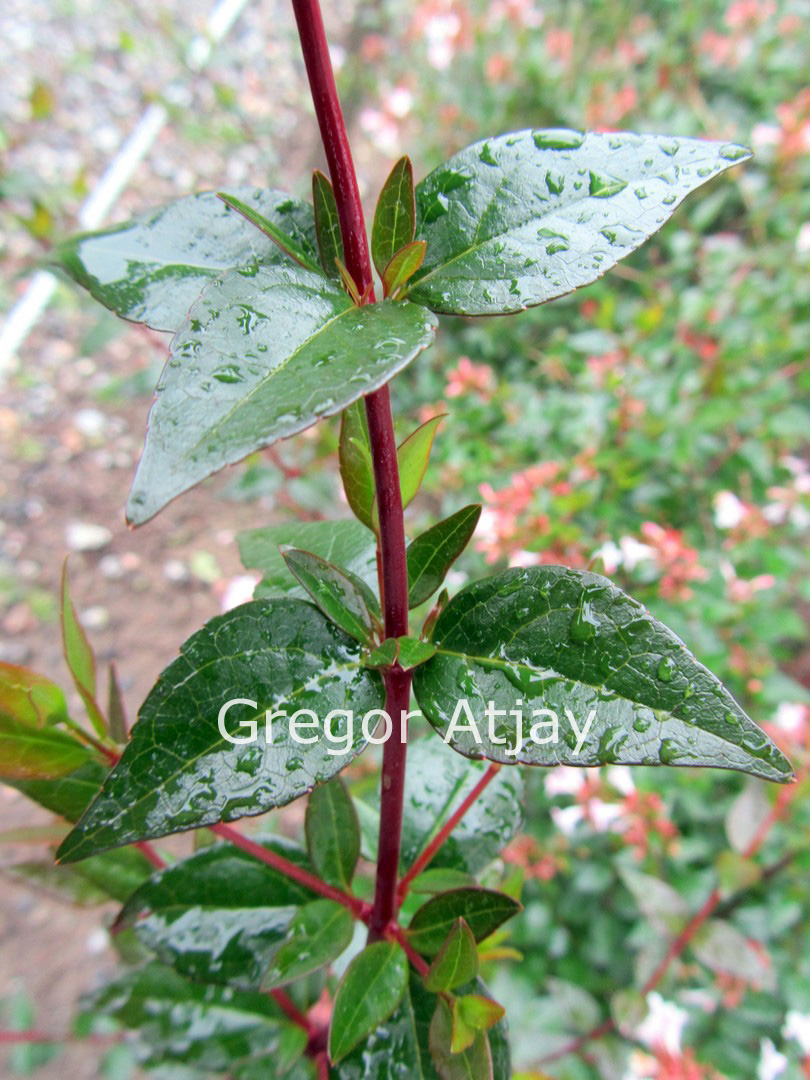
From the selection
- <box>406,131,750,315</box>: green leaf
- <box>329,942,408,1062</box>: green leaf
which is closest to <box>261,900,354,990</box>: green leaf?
<box>329,942,408,1062</box>: green leaf

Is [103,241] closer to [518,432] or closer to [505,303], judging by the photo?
[505,303]

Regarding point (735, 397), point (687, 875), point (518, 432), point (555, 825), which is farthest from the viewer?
point (518, 432)

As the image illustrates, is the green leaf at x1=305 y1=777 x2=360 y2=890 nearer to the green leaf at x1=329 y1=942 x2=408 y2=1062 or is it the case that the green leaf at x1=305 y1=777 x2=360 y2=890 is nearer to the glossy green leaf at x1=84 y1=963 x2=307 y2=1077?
the green leaf at x1=329 y1=942 x2=408 y2=1062

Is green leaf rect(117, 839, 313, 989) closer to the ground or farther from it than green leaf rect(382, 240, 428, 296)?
closer to the ground

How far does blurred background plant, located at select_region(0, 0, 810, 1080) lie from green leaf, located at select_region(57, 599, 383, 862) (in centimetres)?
25

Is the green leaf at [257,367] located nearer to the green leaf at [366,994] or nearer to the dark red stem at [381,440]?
the dark red stem at [381,440]

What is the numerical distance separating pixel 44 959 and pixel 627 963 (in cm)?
120

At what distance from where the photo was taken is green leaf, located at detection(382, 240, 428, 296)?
30cm

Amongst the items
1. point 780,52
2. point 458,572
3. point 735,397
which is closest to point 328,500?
point 458,572

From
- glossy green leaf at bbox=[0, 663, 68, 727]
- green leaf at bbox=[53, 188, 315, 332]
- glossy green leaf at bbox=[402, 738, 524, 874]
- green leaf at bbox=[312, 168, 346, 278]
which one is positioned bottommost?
glossy green leaf at bbox=[402, 738, 524, 874]

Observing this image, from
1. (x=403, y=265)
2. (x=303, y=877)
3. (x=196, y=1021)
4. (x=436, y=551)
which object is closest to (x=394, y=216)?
(x=403, y=265)

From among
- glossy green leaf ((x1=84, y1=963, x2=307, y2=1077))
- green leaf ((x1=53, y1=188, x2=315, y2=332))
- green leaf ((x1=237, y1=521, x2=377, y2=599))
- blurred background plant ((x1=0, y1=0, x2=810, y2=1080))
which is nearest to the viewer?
green leaf ((x1=53, y1=188, x2=315, y2=332))

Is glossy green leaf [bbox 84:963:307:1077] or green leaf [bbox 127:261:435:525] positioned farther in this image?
glossy green leaf [bbox 84:963:307:1077]

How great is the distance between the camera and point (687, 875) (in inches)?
48.6
